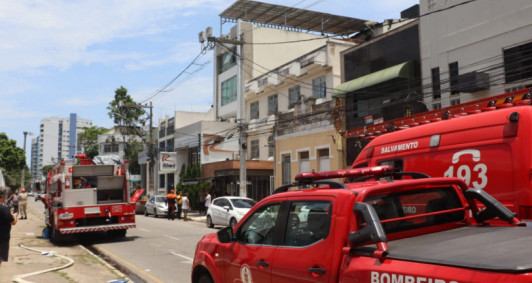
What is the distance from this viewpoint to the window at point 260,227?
15.4ft

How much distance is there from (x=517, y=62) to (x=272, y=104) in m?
20.5

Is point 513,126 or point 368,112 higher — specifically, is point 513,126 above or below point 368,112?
below

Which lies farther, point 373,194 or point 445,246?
point 373,194

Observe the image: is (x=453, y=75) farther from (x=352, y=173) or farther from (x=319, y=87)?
(x=352, y=173)

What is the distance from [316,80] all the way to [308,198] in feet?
88.9

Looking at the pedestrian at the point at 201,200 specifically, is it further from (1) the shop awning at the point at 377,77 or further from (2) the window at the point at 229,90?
(1) the shop awning at the point at 377,77

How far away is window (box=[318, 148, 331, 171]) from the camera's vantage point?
89.2 ft

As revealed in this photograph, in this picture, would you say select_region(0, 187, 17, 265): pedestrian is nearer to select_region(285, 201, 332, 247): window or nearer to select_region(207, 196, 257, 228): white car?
select_region(285, 201, 332, 247): window

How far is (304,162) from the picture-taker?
1145 inches

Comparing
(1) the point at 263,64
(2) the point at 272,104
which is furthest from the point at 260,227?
(1) the point at 263,64

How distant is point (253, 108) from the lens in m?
39.2

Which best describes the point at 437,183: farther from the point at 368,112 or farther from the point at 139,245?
the point at 368,112

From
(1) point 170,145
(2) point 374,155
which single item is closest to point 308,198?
(2) point 374,155

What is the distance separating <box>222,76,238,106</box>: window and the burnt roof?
5.57 m
